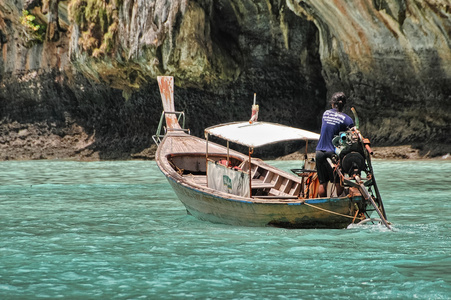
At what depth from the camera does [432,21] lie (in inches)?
730

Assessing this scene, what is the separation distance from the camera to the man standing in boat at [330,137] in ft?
30.3

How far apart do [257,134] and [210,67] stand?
15.1 m

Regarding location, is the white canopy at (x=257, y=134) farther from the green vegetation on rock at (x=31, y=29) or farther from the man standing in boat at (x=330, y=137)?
the green vegetation on rock at (x=31, y=29)

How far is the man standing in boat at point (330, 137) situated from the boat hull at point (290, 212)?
47cm

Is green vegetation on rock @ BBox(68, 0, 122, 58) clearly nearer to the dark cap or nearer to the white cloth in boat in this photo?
the white cloth in boat

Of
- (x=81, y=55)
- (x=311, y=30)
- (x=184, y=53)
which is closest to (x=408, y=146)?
(x=311, y=30)

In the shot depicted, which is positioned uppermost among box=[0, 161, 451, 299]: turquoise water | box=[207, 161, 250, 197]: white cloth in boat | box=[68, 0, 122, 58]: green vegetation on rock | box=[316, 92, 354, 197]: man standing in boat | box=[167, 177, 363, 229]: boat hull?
box=[68, 0, 122, 58]: green vegetation on rock

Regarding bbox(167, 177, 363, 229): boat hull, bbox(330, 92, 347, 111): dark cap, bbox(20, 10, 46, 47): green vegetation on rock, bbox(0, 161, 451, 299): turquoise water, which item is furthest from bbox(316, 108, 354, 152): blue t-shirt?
bbox(20, 10, 46, 47): green vegetation on rock

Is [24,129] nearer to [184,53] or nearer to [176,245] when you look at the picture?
[184,53]

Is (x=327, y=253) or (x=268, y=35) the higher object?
(x=268, y=35)

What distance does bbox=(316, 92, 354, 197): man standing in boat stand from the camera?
923 centimetres

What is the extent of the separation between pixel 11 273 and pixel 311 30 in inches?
767

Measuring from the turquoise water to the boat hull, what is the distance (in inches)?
5.4

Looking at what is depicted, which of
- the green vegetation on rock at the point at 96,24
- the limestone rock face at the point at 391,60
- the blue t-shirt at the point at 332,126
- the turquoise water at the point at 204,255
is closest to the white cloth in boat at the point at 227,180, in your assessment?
the turquoise water at the point at 204,255
